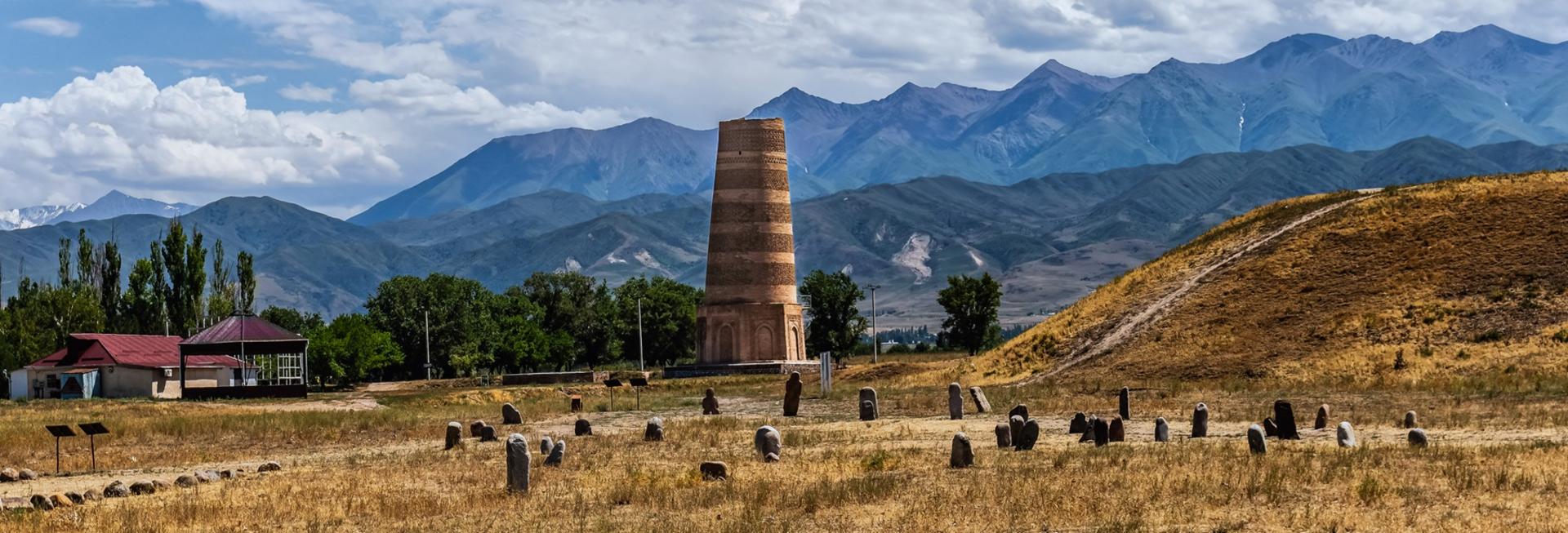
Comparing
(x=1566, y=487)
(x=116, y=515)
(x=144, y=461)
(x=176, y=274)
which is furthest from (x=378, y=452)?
(x=176, y=274)

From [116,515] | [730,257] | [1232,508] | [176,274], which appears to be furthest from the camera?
[176,274]

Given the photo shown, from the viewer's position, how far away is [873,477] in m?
30.5

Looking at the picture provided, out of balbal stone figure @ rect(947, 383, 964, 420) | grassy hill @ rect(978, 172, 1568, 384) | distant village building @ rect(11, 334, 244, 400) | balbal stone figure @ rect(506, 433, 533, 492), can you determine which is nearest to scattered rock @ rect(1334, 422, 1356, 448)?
balbal stone figure @ rect(947, 383, 964, 420)

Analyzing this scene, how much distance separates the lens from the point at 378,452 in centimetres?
4097

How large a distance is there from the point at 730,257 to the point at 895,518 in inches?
3090

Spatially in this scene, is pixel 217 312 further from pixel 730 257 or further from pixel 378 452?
pixel 378 452

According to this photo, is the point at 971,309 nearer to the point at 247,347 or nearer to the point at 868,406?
the point at 247,347

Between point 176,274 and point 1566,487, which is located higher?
point 176,274

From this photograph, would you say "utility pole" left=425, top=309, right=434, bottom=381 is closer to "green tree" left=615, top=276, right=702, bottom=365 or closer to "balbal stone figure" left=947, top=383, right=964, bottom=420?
"green tree" left=615, top=276, right=702, bottom=365

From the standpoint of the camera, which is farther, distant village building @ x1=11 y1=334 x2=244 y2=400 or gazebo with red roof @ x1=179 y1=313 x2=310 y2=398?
distant village building @ x1=11 y1=334 x2=244 y2=400

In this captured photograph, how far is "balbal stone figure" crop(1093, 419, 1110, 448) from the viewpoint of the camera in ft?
117

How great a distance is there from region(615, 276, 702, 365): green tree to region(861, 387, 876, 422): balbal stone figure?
94.0m

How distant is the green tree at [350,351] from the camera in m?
114

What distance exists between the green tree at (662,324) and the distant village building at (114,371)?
47.2m
